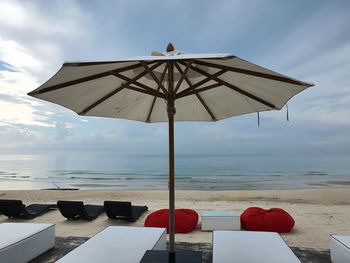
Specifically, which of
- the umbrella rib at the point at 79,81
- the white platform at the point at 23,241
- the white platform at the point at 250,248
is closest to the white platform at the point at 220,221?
the white platform at the point at 250,248

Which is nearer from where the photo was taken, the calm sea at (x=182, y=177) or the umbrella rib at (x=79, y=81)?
the umbrella rib at (x=79, y=81)

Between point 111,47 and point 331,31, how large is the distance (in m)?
8.42

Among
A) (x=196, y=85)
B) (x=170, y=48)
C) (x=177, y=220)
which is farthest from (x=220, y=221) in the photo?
(x=170, y=48)

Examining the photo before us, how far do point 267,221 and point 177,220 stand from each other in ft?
6.27

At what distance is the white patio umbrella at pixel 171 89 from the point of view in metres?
2.92

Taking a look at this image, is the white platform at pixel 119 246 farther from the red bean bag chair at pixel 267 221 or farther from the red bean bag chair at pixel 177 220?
the red bean bag chair at pixel 267 221

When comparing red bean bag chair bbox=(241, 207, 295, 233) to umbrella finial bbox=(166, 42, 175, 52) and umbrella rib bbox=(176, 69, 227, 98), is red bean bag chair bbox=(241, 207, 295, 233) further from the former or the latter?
umbrella finial bbox=(166, 42, 175, 52)

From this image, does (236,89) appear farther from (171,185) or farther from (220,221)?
(220,221)

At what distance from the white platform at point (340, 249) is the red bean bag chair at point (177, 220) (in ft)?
10.9

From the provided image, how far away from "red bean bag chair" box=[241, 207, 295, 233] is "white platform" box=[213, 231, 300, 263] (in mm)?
2730

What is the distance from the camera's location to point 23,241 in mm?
4047

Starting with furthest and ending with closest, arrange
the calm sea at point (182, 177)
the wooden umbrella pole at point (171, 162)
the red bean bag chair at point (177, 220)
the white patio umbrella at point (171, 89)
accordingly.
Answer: the calm sea at point (182, 177) < the red bean bag chair at point (177, 220) < the wooden umbrella pole at point (171, 162) < the white patio umbrella at point (171, 89)

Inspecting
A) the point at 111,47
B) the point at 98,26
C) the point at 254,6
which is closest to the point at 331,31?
the point at 254,6

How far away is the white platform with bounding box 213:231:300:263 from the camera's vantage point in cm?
337
